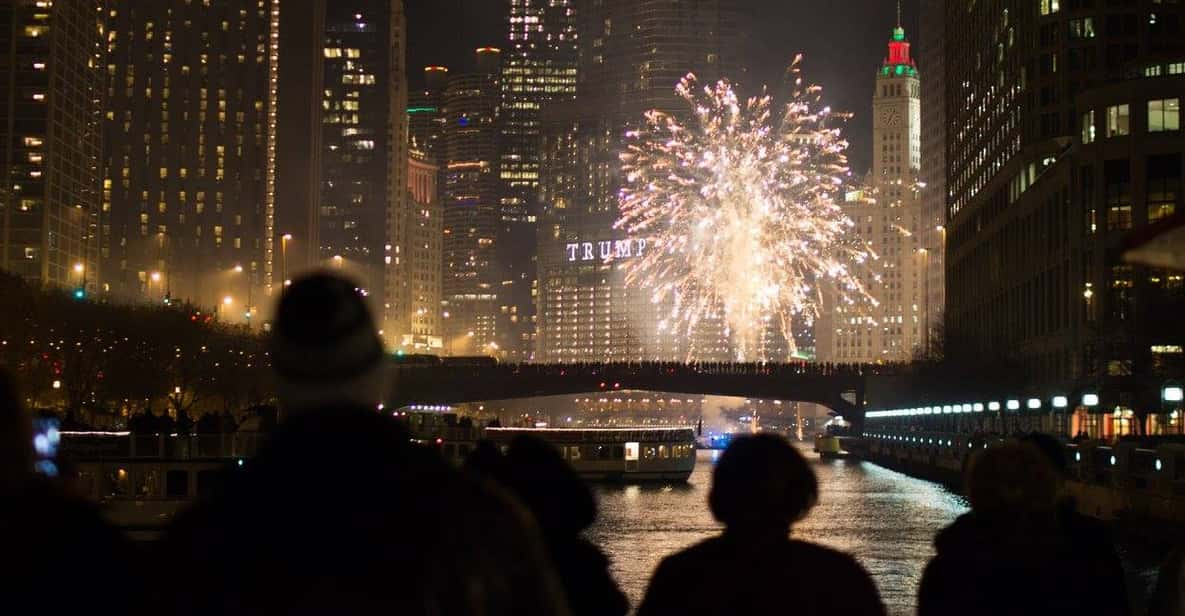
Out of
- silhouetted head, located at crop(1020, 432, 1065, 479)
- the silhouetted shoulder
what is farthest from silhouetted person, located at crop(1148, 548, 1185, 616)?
the silhouetted shoulder

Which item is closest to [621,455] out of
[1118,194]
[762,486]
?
[1118,194]

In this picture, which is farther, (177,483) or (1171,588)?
(177,483)

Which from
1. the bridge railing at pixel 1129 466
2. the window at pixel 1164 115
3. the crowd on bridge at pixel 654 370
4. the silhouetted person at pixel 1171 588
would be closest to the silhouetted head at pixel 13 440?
the silhouetted person at pixel 1171 588

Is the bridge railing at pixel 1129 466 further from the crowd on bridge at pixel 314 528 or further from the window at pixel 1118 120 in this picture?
the window at pixel 1118 120

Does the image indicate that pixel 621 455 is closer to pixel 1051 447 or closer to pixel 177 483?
pixel 177 483

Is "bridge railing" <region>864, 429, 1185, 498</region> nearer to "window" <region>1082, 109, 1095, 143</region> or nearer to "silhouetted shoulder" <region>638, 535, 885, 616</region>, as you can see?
"silhouetted shoulder" <region>638, 535, 885, 616</region>

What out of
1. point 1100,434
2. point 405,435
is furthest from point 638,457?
point 405,435

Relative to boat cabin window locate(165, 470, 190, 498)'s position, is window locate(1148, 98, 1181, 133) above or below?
above
